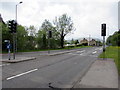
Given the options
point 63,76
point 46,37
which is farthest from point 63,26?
point 63,76

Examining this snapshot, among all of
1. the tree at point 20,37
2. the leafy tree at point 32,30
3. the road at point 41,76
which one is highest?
the leafy tree at point 32,30

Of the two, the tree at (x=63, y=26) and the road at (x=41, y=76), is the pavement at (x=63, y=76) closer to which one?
the road at (x=41, y=76)

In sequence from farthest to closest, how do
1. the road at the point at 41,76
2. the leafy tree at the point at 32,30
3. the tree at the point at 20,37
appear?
the leafy tree at the point at 32,30, the tree at the point at 20,37, the road at the point at 41,76

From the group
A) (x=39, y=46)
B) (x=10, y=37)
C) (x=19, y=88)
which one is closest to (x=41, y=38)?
(x=39, y=46)

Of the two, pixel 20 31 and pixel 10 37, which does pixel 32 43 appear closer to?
pixel 20 31

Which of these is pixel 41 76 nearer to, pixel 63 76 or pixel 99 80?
pixel 63 76

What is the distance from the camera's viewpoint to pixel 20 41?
34.0 m

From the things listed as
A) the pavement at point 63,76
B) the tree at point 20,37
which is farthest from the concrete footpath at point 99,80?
the tree at point 20,37

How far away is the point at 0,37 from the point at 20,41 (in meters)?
5.20

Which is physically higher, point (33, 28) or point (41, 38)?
point (33, 28)

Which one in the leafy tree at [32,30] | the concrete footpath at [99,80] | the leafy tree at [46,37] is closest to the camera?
the concrete footpath at [99,80]

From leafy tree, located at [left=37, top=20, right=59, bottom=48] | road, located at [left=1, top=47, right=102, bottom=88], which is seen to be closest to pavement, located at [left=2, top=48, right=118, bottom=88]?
road, located at [left=1, top=47, right=102, bottom=88]

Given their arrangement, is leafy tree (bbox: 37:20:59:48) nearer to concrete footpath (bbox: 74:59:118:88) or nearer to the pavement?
the pavement

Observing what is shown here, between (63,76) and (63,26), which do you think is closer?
(63,76)
